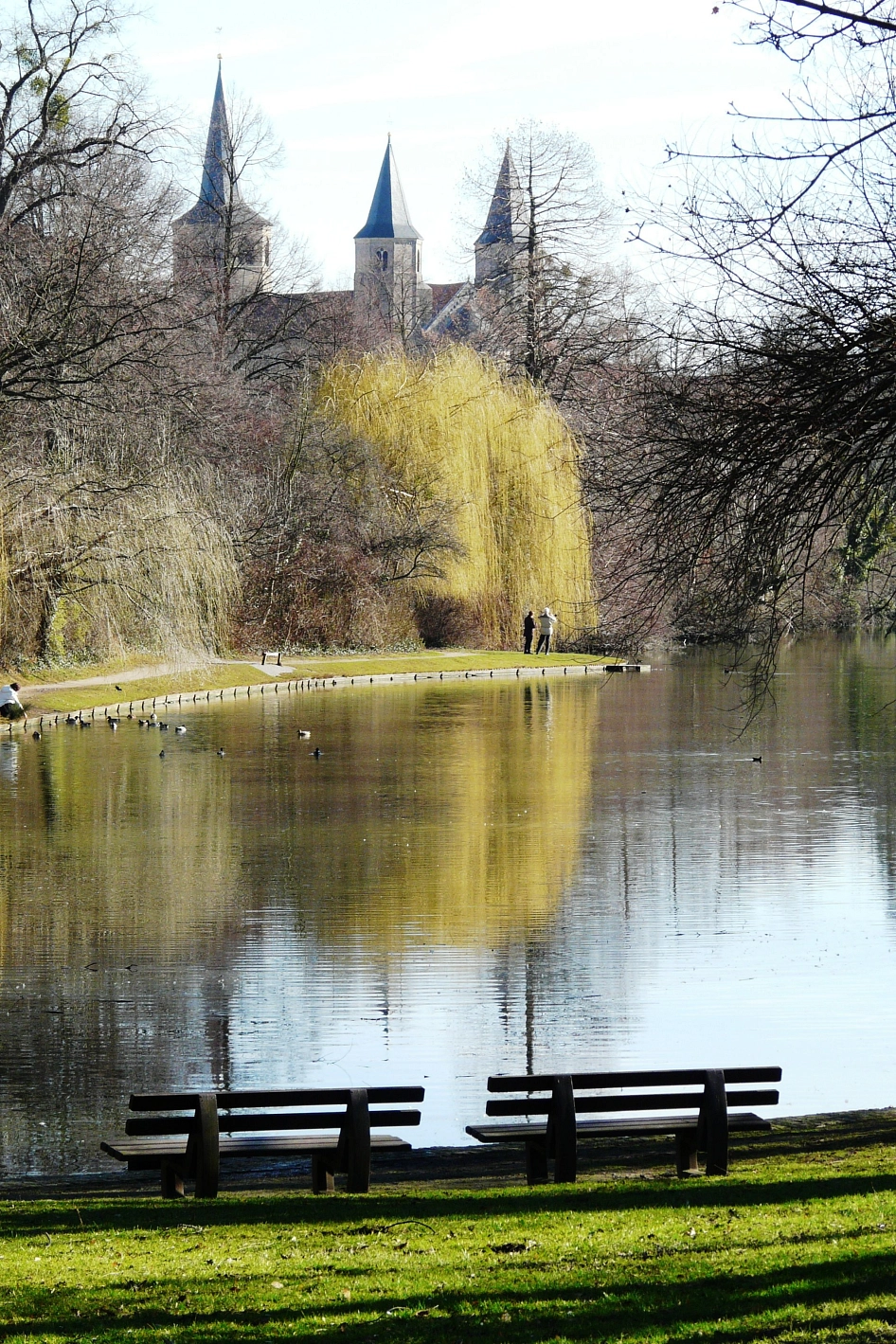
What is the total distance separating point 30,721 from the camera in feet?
92.9

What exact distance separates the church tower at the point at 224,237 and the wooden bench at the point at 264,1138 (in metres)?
42.2

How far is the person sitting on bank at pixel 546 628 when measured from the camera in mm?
45812

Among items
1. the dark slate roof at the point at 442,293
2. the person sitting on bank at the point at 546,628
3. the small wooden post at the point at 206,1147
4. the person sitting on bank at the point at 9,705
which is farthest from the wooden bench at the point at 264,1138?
the dark slate roof at the point at 442,293

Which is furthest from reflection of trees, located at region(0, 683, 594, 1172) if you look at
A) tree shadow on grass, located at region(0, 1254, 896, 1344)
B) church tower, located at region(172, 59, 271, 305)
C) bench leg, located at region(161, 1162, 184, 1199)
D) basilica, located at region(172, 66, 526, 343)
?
church tower, located at region(172, 59, 271, 305)

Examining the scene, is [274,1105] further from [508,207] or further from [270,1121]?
[508,207]

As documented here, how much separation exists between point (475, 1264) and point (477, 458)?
1582 inches

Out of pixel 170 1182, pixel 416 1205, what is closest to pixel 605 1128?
pixel 416 1205

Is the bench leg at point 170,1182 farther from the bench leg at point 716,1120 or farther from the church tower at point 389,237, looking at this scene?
the church tower at point 389,237

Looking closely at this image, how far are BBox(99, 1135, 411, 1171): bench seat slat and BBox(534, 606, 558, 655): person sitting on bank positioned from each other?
3809cm

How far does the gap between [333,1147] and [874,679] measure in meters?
36.6

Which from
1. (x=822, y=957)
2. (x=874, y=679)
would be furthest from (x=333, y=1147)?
(x=874, y=679)

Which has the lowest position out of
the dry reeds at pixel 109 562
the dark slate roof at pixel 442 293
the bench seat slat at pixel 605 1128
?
the bench seat slat at pixel 605 1128

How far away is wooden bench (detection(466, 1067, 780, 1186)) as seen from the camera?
728cm

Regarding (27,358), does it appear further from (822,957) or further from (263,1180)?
(263,1180)
